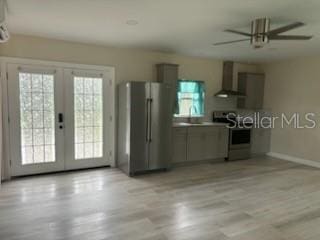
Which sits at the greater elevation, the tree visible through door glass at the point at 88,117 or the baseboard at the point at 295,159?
the tree visible through door glass at the point at 88,117

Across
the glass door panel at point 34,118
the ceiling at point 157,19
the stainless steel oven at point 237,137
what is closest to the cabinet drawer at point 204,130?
the stainless steel oven at point 237,137

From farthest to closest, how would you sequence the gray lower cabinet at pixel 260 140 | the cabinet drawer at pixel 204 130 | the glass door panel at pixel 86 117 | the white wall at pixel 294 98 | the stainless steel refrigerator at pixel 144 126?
the gray lower cabinet at pixel 260 140 → the white wall at pixel 294 98 → the cabinet drawer at pixel 204 130 → the glass door panel at pixel 86 117 → the stainless steel refrigerator at pixel 144 126

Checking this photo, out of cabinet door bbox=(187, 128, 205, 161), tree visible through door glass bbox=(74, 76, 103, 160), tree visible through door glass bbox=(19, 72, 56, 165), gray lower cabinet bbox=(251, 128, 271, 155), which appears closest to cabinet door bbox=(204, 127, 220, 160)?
cabinet door bbox=(187, 128, 205, 161)

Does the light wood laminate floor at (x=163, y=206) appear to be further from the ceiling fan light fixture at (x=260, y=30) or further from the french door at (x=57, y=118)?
the ceiling fan light fixture at (x=260, y=30)

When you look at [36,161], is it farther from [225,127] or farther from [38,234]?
[225,127]

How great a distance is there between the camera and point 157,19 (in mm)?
3250

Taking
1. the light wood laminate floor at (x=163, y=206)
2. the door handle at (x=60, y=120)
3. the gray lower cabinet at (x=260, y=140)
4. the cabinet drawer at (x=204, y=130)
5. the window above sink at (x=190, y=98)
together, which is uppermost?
the window above sink at (x=190, y=98)

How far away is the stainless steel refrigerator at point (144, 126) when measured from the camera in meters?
4.61

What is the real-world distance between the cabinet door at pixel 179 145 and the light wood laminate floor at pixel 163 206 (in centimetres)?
45

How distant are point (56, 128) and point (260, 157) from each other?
16.7 ft

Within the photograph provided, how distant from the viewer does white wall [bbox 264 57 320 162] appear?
5.62 meters

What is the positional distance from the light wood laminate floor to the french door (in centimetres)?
36

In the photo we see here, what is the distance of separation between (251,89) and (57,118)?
4.92m

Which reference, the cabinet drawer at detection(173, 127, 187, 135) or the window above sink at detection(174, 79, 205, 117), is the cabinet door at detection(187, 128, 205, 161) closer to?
the cabinet drawer at detection(173, 127, 187, 135)
